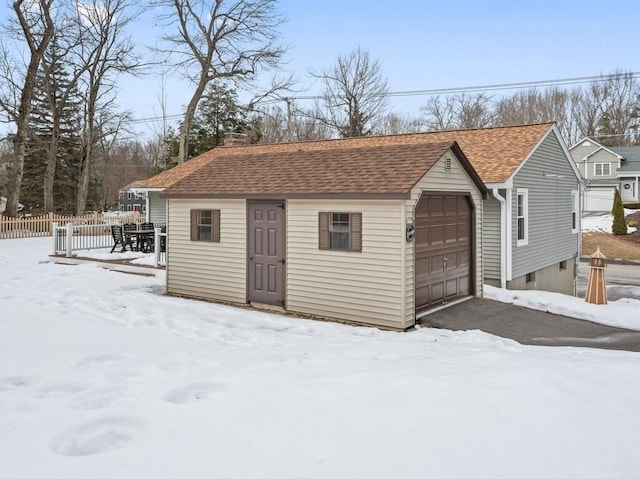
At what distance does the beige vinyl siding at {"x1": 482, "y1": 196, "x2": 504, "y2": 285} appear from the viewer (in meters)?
13.0

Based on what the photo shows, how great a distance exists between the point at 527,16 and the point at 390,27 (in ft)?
22.2

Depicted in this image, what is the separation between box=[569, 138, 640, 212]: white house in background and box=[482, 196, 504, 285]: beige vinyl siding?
1273 inches

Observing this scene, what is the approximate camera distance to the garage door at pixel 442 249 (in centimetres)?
891

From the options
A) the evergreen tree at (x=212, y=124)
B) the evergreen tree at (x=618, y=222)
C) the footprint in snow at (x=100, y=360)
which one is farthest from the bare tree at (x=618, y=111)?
the footprint in snow at (x=100, y=360)

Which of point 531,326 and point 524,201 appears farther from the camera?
point 524,201

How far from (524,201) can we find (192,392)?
11235 mm

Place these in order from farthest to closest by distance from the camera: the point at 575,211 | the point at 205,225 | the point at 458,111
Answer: the point at 458,111 < the point at 575,211 < the point at 205,225

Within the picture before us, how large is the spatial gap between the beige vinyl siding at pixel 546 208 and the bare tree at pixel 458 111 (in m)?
29.0

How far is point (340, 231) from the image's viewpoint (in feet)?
28.9

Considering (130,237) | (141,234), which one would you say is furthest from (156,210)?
(141,234)

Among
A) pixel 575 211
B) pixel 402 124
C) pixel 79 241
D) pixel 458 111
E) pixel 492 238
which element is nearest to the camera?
pixel 492 238

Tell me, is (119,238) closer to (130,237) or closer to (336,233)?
(130,237)

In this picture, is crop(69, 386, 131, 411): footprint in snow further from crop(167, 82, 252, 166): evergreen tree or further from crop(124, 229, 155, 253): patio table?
crop(167, 82, 252, 166): evergreen tree

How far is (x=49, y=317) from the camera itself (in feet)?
25.6
